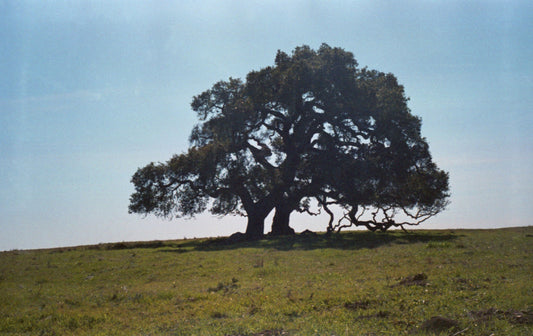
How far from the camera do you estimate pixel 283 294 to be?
14977 mm

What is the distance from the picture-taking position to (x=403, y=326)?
426 inches

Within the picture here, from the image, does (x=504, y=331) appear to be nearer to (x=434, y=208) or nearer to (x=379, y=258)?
(x=379, y=258)

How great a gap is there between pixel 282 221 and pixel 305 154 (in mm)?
7141

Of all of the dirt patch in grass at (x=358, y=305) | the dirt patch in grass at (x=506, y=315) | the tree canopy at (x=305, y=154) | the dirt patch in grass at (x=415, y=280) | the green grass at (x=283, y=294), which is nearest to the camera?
the dirt patch in grass at (x=506, y=315)

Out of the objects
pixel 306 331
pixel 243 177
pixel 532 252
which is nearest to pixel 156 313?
pixel 306 331

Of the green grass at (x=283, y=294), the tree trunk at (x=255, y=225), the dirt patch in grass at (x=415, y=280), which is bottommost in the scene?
the green grass at (x=283, y=294)

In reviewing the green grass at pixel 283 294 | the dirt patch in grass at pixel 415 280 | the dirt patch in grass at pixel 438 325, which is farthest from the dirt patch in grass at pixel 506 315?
the dirt patch in grass at pixel 415 280

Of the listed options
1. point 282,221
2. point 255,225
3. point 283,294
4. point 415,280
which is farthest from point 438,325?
point 282,221

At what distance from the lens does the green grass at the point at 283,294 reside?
11362 mm

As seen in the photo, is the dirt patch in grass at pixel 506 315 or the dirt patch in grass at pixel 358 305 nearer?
the dirt patch in grass at pixel 506 315

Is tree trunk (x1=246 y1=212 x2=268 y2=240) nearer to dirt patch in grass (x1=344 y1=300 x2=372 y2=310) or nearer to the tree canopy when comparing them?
the tree canopy

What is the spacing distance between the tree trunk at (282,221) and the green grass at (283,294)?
16.0 m

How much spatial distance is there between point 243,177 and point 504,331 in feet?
104

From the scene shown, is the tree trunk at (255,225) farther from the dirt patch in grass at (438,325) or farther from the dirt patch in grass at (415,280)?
the dirt patch in grass at (438,325)
